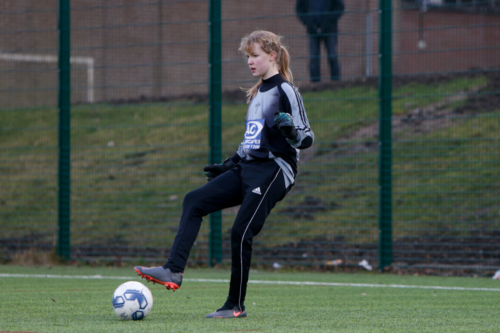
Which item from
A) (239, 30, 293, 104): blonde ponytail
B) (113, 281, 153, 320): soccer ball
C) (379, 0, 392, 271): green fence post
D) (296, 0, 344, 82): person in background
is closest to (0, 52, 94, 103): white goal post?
(296, 0, 344, 82): person in background

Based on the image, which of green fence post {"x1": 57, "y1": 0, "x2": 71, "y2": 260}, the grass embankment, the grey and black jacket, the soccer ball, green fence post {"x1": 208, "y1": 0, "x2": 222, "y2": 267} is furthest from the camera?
green fence post {"x1": 57, "y1": 0, "x2": 71, "y2": 260}

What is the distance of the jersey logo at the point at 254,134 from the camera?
4.78 metres

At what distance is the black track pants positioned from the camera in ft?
15.4

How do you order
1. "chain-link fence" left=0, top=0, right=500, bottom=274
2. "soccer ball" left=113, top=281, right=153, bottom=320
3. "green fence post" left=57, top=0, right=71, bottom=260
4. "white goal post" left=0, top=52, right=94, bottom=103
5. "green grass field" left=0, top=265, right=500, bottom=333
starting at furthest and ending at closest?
"white goal post" left=0, top=52, right=94, bottom=103 < "green fence post" left=57, top=0, right=71, bottom=260 < "chain-link fence" left=0, top=0, right=500, bottom=274 < "soccer ball" left=113, top=281, right=153, bottom=320 < "green grass field" left=0, top=265, right=500, bottom=333

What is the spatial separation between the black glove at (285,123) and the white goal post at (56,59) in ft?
21.7

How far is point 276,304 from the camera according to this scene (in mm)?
5680

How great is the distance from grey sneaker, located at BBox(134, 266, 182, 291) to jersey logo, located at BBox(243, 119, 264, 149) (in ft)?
3.22

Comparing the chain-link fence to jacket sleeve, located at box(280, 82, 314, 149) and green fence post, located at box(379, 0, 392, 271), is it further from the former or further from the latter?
jacket sleeve, located at box(280, 82, 314, 149)

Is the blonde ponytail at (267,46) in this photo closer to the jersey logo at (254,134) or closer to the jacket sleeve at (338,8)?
the jersey logo at (254,134)

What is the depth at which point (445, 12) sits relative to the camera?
31.6ft

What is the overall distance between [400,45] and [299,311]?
→ 16.5 ft

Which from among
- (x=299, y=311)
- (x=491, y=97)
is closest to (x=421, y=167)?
(x=491, y=97)

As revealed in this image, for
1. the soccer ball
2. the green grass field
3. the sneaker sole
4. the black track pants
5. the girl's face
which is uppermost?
the girl's face

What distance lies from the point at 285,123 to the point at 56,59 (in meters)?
7.07
